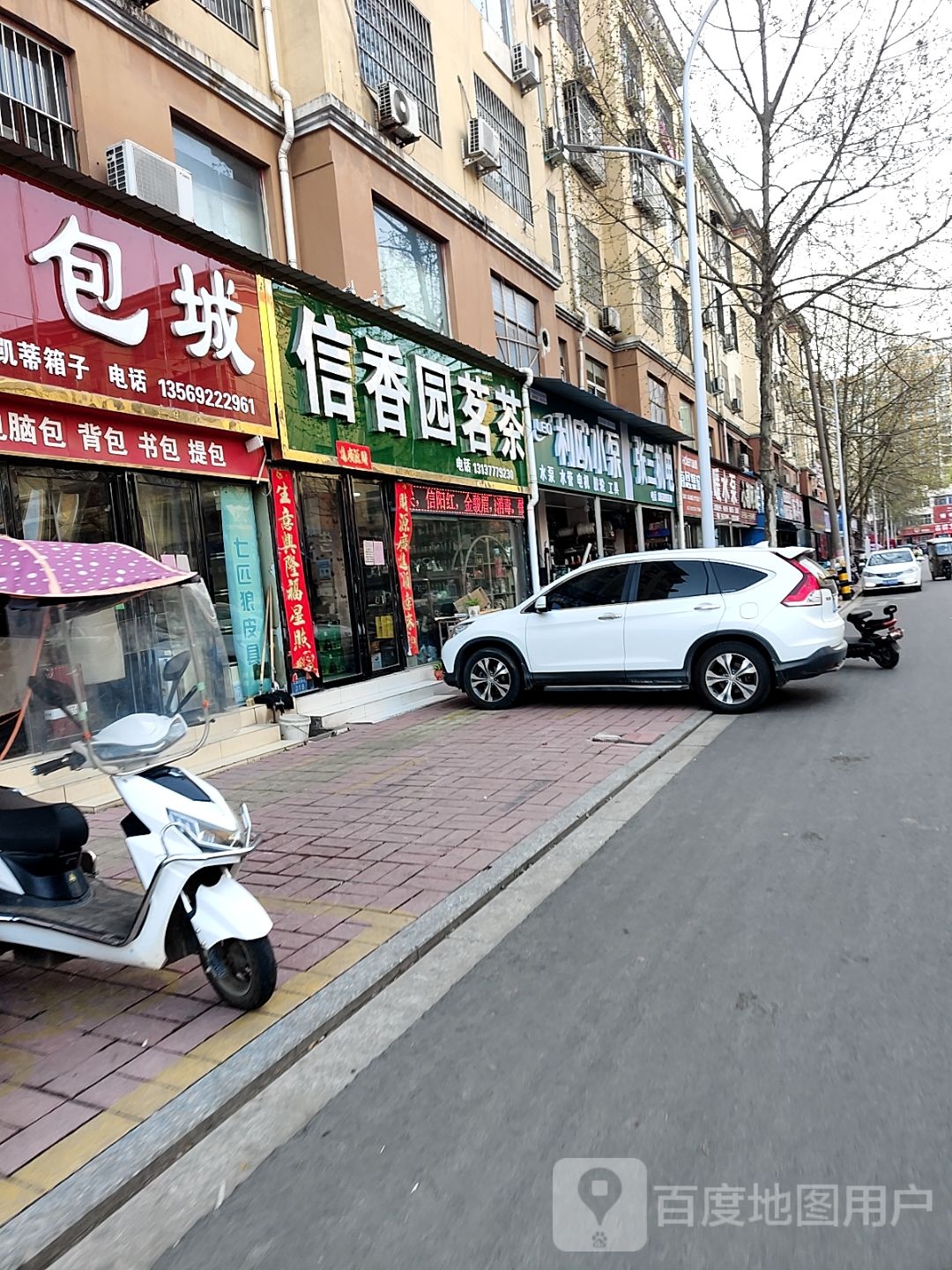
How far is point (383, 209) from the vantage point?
12.2 meters

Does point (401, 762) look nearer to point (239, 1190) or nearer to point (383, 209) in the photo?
point (239, 1190)

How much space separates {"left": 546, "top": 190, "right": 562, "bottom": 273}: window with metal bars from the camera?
18.0 meters

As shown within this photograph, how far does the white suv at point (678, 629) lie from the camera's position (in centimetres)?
841

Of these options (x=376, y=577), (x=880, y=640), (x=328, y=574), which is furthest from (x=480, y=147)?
(x=880, y=640)

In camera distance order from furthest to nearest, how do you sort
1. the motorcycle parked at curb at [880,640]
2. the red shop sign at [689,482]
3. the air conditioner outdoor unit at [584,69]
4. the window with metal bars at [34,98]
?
the red shop sign at [689,482]
the air conditioner outdoor unit at [584,69]
the motorcycle parked at curb at [880,640]
the window with metal bars at [34,98]

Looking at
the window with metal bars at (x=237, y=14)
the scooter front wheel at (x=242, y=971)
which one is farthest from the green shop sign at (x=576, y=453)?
the scooter front wheel at (x=242, y=971)

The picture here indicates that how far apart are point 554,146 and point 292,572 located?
13709 mm

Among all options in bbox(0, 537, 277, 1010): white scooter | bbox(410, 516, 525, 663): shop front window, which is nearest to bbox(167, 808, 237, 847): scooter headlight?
bbox(0, 537, 277, 1010): white scooter

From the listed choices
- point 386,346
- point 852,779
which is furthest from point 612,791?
point 386,346

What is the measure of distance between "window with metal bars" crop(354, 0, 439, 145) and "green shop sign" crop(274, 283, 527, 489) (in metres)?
3.70

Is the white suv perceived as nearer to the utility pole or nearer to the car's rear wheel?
the car's rear wheel

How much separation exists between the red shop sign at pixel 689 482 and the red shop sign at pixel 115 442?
18.2 meters

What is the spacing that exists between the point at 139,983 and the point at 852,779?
15.5 feet

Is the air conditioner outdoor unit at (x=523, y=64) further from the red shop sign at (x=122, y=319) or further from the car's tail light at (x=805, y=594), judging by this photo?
the car's tail light at (x=805, y=594)
